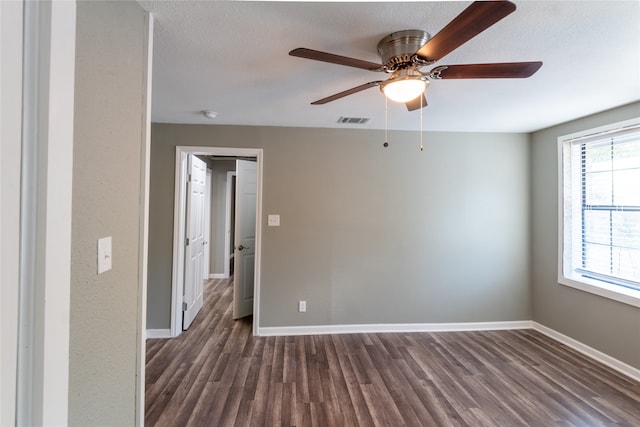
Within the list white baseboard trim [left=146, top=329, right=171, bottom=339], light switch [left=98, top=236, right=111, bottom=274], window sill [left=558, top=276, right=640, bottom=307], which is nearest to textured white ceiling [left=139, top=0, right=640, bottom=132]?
light switch [left=98, top=236, right=111, bottom=274]

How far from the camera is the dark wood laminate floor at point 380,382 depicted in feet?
6.28

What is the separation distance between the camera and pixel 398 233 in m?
3.29

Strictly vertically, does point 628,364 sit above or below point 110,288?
below

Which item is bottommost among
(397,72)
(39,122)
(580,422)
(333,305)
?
(580,422)

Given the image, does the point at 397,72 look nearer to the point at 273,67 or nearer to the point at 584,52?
the point at 273,67

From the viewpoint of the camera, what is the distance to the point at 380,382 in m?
2.29

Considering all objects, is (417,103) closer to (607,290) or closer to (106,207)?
(106,207)

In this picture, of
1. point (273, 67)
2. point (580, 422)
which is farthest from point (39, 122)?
point (580, 422)

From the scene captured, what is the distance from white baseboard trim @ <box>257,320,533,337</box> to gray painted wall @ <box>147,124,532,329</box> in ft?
0.20

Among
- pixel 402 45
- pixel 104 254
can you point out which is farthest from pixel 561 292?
pixel 104 254

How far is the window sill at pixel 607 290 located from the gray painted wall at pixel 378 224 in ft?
1.77

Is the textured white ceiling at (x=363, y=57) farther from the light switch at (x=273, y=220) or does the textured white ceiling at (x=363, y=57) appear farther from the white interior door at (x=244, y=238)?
the light switch at (x=273, y=220)

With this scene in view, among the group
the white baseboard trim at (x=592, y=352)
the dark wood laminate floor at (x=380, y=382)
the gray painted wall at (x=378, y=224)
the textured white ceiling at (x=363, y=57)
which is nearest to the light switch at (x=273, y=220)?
the gray painted wall at (x=378, y=224)

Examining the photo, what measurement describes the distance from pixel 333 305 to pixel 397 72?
2513mm
